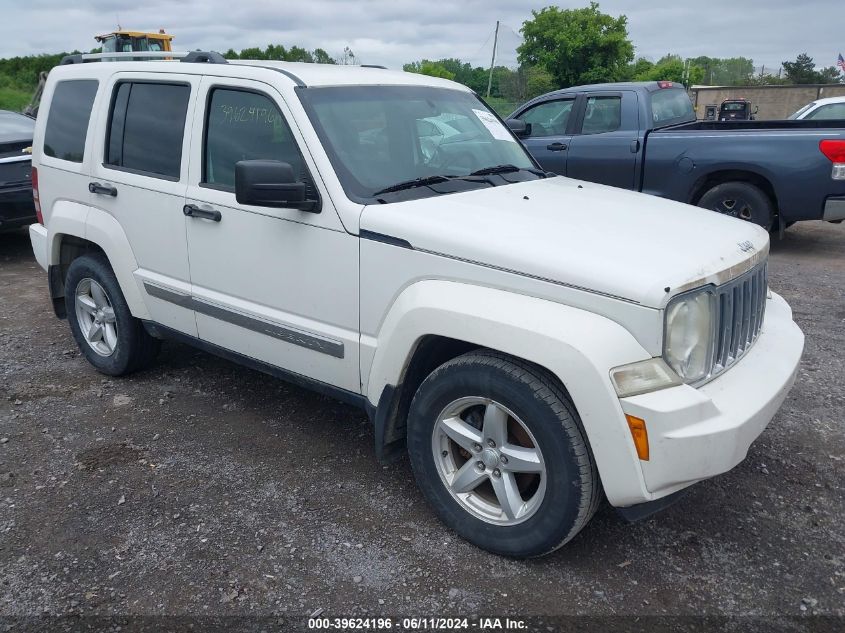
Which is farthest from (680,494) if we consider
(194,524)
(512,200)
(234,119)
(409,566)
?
(234,119)

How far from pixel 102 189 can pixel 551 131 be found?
19.8 feet

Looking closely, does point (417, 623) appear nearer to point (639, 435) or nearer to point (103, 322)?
point (639, 435)

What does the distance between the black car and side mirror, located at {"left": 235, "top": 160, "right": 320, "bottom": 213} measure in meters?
5.95

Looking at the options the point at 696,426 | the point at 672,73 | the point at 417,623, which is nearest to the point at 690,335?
the point at 696,426

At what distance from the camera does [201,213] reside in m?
3.85

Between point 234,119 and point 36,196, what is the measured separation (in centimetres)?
213

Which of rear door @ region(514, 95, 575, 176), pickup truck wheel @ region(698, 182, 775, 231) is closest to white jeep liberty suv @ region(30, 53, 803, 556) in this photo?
pickup truck wheel @ region(698, 182, 775, 231)

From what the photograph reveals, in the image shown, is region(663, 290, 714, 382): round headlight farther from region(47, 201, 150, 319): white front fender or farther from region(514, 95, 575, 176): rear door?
region(514, 95, 575, 176): rear door

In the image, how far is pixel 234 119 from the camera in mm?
3818

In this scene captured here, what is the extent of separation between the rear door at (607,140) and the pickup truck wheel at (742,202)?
0.88 m

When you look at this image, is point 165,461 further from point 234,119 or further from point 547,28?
point 547,28

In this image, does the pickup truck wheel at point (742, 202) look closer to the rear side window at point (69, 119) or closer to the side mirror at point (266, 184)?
the side mirror at point (266, 184)

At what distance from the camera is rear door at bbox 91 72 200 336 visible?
4043mm

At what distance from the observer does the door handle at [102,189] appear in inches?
172
